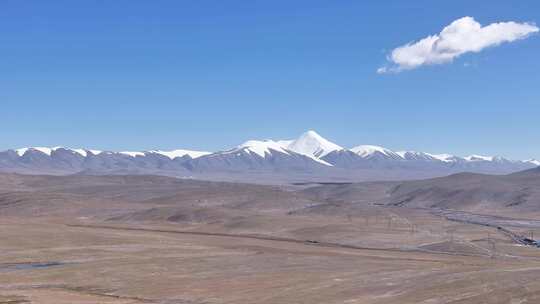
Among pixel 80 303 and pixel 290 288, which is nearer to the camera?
pixel 80 303

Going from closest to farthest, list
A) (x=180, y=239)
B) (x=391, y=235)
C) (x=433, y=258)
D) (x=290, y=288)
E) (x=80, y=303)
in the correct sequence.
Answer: (x=80, y=303) < (x=290, y=288) < (x=433, y=258) < (x=180, y=239) < (x=391, y=235)

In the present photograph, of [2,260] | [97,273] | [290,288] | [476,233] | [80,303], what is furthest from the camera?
[476,233]

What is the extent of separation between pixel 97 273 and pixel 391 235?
286 feet

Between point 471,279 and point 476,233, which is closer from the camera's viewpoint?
point 471,279

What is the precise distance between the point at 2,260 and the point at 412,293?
68.4m

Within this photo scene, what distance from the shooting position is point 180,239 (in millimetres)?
156500

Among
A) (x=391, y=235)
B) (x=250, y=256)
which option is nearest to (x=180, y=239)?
(x=250, y=256)

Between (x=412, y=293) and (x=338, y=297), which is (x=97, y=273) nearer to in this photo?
(x=338, y=297)

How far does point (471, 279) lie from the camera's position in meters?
82.1

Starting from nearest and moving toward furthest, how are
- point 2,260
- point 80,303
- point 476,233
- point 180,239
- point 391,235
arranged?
1. point 80,303
2. point 2,260
3. point 180,239
4. point 391,235
5. point 476,233

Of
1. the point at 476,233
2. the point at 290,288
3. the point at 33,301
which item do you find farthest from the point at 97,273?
the point at 476,233

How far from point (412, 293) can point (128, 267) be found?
148ft

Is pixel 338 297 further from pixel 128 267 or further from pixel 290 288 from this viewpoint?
pixel 128 267

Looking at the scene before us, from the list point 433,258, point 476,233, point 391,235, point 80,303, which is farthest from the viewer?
point 476,233
